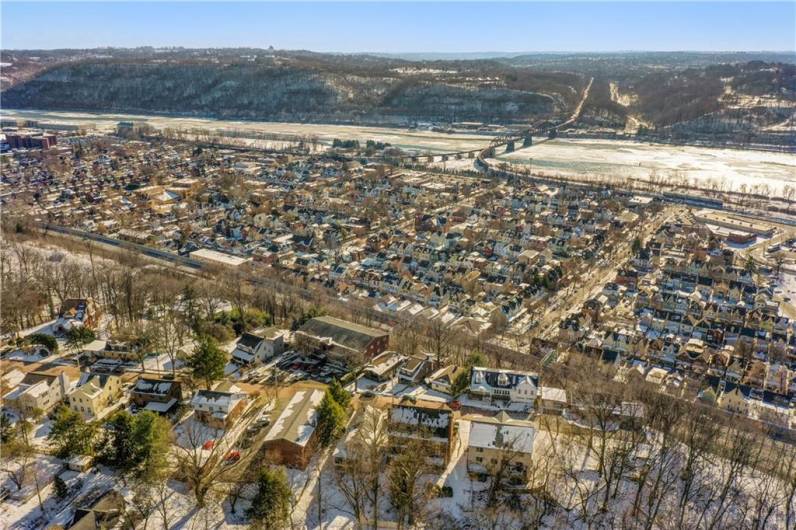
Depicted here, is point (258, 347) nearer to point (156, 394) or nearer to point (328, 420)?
point (156, 394)

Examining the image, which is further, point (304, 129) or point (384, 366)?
point (304, 129)

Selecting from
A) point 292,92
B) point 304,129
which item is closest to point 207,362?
point 304,129

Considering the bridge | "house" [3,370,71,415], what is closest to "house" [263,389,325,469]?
"house" [3,370,71,415]

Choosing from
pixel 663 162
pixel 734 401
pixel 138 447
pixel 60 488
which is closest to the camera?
pixel 60 488

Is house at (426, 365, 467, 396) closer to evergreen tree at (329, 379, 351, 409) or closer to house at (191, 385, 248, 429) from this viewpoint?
evergreen tree at (329, 379, 351, 409)

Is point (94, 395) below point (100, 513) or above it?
above

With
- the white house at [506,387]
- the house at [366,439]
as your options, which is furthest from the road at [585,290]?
the house at [366,439]

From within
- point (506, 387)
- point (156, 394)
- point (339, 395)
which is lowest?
point (506, 387)

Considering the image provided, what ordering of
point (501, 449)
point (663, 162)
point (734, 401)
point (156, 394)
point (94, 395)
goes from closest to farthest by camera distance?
point (501, 449), point (94, 395), point (156, 394), point (734, 401), point (663, 162)

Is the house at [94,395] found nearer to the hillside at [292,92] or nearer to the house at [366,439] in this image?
the house at [366,439]
